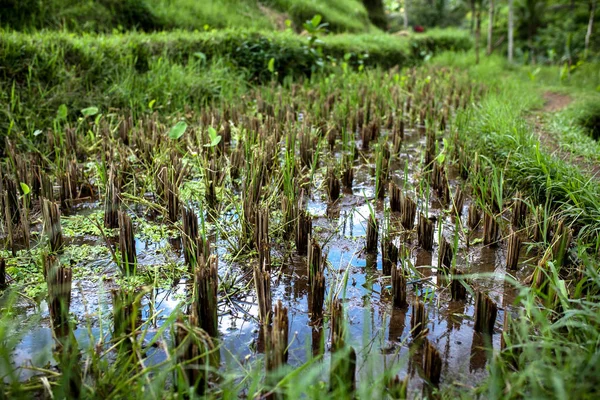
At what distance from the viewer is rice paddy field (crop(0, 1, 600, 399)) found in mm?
1701

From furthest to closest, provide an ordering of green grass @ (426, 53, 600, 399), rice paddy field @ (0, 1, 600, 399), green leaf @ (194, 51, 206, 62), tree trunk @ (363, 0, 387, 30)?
tree trunk @ (363, 0, 387, 30) → green leaf @ (194, 51, 206, 62) → rice paddy field @ (0, 1, 600, 399) → green grass @ (426, 53, 600, 399)

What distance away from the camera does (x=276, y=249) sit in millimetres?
2715

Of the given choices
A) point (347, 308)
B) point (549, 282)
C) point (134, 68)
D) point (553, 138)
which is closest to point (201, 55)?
point (134, 68)

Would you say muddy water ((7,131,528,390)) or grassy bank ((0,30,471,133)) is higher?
grassy bank ((0,30,471,133))

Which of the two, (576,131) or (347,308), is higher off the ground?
(576,131)

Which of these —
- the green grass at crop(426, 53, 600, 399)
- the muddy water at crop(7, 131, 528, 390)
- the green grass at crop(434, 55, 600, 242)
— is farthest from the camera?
the green grass at crop(434, 55, 600, 242)

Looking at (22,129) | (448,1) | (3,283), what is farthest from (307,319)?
(448,1)

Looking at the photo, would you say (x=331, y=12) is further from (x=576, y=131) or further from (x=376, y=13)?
(x=576, y=131)

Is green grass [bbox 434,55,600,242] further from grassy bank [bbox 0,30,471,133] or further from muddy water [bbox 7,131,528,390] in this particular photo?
grassy bank [bbox 0,30,471,133]

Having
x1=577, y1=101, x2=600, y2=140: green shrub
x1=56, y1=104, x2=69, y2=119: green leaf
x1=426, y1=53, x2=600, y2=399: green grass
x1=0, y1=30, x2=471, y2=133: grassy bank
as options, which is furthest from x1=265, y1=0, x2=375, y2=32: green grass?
x1=56, y1=104, x2=69, y2=119: green leaf

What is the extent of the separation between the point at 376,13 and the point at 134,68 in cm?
1460

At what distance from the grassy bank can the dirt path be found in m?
3.21

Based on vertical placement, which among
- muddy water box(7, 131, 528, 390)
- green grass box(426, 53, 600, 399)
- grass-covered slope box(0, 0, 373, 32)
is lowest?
muddy water box(7, 131, 528, 390)

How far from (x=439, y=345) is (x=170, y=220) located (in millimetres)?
1651
